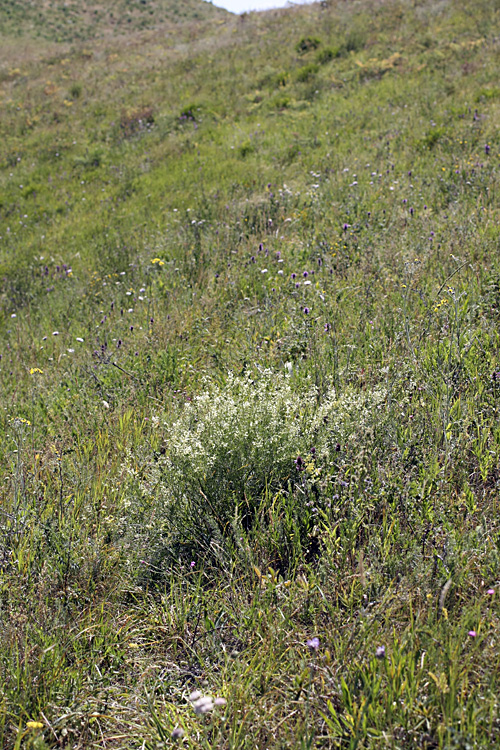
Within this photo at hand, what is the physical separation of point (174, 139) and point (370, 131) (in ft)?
16.3

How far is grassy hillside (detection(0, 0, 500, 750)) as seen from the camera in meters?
1.59

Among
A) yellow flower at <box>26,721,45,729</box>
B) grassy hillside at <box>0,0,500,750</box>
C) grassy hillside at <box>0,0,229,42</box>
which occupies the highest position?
grassy hillside at <box>0,0,229,42</box>

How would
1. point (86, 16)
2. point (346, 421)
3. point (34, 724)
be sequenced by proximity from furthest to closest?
1. point (86, 16)
2. point (346, 421)
3. point (34, 724)

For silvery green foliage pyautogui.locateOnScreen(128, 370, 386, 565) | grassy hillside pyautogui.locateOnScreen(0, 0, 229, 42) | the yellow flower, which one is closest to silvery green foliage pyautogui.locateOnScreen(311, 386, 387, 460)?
silvery green foliage pyautogui.locateOnScreen(128, 370, 386, 565)

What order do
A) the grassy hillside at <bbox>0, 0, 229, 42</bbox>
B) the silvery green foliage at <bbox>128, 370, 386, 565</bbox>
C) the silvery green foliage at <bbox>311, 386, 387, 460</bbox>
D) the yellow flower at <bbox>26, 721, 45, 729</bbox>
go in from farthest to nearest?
the grassy hillside at <bbox>0, 0, 229, 42</bbox> → the silvery green foliage at <bbox>311, 386, 387, 460</bbox> → the silvery green foliage at <bbox>128, 370, 386, 565</bbox> → the yellow flower at <bbox>26, 721, 45, 729</bbox>

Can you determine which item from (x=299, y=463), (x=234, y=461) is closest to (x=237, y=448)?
(x=234, y=461)

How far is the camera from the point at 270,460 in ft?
7.92

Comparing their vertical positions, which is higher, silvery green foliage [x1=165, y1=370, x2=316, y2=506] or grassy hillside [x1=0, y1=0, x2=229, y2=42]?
grassy hillside [x1=0, y1=0, x2=229, y2=42]

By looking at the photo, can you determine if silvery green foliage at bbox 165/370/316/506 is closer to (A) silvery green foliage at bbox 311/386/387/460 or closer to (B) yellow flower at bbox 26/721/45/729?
(A) silvery green foliage at bbox 311/386/387/460


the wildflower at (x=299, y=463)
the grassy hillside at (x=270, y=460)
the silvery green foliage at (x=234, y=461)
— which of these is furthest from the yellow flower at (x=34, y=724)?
the wildflower at (x=299, y=463)

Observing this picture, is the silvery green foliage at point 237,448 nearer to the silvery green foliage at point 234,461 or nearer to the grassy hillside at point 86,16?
the silvery green foliage at point 234,461

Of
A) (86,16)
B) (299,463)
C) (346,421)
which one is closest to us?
(299,463)

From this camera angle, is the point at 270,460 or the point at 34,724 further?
the point at 270,460

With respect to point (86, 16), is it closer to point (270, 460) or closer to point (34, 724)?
point (270, 460)
